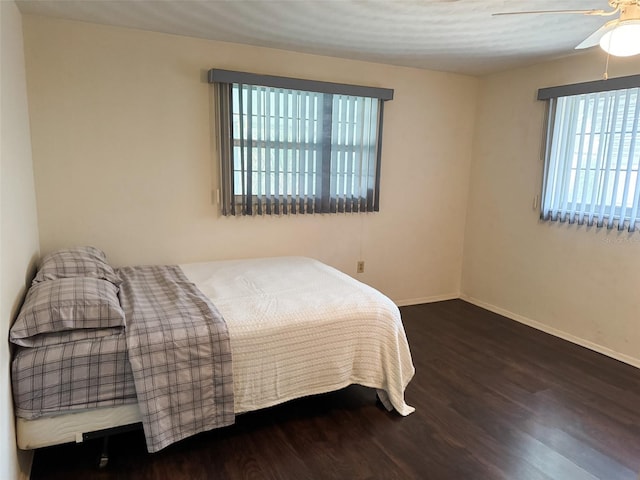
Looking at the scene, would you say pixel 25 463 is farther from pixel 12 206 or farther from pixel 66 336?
pixel 12 206

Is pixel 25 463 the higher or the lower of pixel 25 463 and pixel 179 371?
the lower

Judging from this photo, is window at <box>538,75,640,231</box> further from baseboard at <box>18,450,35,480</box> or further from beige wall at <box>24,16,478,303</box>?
baseboard at <box>18,450,35,480</box>

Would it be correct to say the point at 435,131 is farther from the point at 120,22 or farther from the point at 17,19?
the point at 17,19

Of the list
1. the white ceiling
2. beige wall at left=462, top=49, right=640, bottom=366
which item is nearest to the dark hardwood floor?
beige wall at left=462, top=49, right=640, bottom=366

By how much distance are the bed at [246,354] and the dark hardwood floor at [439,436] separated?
176 mm

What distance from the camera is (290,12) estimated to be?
98.7 inches

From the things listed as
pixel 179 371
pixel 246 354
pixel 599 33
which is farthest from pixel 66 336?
pixel 599 33

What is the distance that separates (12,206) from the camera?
191 centimetres

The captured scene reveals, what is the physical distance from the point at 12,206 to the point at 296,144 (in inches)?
79.9

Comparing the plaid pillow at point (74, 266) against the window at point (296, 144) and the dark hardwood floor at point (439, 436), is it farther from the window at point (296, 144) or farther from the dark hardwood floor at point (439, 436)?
the window at point (296, 144)

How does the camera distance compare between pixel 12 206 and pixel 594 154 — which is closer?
pixel 12 206

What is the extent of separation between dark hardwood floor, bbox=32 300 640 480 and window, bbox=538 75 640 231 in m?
1.15

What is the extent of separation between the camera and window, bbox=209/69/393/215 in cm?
321

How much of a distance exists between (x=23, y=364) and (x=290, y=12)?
2.26 m
